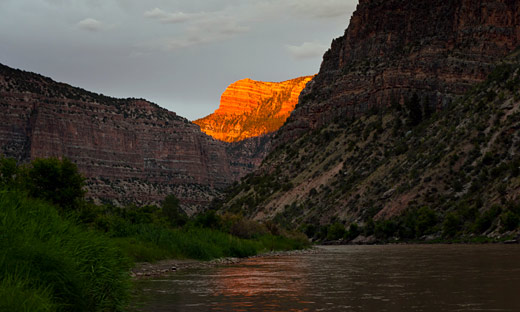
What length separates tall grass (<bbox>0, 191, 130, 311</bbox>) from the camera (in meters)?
11.7

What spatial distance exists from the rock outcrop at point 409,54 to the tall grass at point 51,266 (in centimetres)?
10908

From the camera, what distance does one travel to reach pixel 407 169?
97312mm

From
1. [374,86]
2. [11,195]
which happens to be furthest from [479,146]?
[11,195]

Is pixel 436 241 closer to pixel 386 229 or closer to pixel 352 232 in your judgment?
pixel 386 229

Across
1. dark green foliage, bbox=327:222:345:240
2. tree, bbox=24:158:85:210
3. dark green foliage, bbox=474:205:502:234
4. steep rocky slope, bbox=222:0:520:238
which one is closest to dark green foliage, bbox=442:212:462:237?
steep rocky slope, bbox=222:0:520:238

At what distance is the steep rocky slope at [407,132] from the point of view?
79.7 metres

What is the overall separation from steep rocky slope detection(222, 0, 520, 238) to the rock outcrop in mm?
249

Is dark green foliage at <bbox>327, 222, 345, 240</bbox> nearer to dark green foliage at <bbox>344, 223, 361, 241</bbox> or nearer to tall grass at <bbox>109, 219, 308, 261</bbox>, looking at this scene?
dark green foliage at <bbox>344, 223, 361, 241</bbox>

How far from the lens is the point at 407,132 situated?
114 meters

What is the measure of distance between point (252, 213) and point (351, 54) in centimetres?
4657

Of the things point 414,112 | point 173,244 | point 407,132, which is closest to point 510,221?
point 173,244

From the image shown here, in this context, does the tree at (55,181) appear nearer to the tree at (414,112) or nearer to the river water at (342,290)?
the river water at (342,290)

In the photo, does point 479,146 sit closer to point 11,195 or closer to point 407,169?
point 407,169

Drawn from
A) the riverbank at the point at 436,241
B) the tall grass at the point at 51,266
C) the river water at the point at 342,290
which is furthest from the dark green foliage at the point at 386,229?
the tall grass at the point at 51,266
